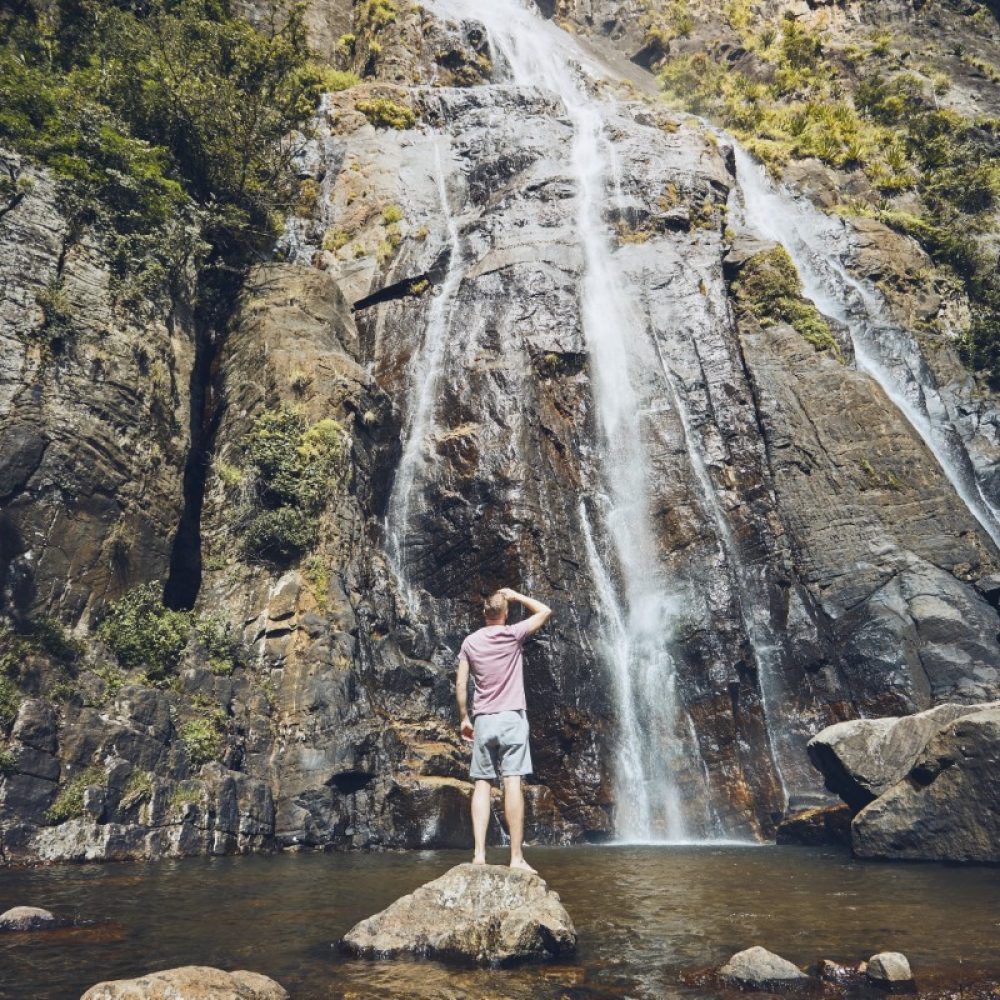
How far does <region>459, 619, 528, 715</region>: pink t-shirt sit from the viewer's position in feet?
20.2

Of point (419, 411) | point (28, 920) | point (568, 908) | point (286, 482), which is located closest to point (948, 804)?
point (568, 908)

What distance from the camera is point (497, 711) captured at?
242 inches

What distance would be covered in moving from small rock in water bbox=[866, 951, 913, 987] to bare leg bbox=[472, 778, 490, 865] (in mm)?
2586

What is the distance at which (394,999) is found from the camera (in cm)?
394

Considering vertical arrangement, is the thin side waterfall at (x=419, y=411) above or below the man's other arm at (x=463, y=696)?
above

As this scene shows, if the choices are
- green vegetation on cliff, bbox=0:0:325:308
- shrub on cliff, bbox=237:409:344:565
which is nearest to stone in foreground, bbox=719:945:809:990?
shrub on cliff, bbox=237:409:344:565

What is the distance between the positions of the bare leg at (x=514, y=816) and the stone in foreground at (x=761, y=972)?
164cm

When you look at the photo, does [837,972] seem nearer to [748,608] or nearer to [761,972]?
[761,972]

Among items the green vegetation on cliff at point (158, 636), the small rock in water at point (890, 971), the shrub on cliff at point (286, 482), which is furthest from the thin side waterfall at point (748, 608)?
the small rock in water at point (890, 971)

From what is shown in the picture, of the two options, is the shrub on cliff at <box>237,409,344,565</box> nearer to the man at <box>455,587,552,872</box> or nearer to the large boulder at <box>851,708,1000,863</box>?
the man at <box>455,587,552,872</box>

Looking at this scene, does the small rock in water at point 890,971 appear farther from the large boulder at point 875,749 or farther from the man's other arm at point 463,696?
the large boulder at point 875,749

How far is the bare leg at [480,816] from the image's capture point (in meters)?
5.69

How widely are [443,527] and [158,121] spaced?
43.1 ft

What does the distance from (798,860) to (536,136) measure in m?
26.7
